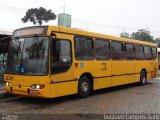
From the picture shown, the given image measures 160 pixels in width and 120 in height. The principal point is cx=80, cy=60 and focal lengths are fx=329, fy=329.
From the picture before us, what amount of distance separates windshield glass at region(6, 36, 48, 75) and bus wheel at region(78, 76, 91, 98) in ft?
7.75

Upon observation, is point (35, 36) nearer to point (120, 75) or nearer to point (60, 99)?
point (60, 99)

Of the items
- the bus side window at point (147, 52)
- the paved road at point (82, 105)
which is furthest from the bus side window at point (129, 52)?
the paved road at point (82, 105)

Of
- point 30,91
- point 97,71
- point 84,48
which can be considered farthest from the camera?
point 97,71

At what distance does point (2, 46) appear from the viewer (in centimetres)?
1730

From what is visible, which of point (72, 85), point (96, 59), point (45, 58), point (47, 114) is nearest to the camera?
point (47, 114)

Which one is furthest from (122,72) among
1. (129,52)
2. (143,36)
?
(143,36)

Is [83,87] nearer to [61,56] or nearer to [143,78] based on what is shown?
[61,56]

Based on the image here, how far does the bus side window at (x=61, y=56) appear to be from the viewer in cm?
1132

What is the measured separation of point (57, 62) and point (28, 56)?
3.36ft

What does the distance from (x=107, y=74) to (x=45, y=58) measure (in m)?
4.54

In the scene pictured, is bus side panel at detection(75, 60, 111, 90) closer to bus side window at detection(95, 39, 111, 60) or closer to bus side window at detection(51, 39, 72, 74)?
bus side window at detection(95, 39, 111, 60)

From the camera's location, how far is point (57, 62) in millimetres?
11477

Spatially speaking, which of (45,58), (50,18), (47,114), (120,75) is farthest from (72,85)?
(50,18)

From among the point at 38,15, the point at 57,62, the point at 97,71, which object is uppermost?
the point at 38,15
